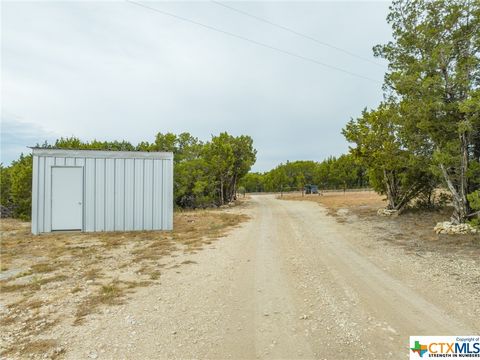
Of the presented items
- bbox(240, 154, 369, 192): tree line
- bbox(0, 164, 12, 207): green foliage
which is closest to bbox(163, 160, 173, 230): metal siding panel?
bbox(0, 164, 12, 207): green foliage

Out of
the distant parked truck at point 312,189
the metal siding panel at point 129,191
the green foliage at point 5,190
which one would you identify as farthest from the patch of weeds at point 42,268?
the distant parked truck at point 312,189

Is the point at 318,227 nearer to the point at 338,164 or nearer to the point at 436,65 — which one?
the point at 436,65

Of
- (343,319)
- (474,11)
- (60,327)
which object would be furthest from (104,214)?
(474,11)

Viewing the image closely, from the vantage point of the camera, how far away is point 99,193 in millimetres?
9891

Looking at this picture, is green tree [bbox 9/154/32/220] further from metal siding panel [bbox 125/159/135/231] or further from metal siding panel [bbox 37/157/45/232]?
metal siding panel [bbox 125/159/135/231]

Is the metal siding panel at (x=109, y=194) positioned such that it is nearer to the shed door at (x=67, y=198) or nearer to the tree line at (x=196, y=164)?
the shed door at (x=67, y=198)

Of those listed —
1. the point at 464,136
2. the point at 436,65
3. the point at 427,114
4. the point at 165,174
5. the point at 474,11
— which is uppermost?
the point at 474,11

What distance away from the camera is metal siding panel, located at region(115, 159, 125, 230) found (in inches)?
396

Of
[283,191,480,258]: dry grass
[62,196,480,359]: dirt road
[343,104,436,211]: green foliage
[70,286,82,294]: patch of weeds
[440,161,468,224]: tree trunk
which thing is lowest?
[62,196,480,359]: dirt road

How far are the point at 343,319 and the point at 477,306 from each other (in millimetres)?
1859

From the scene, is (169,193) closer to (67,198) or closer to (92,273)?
(67,198)

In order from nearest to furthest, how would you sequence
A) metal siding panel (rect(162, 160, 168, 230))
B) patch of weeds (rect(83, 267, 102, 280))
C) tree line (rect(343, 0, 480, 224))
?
patch of weeds (rect(83, 267, 102, 280)) < tree line (rect(343, 0, 480, 224)) < metal siding panel (rect(162, 160, 168, 230))

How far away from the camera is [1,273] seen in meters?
5.39

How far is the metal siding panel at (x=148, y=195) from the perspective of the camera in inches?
405
